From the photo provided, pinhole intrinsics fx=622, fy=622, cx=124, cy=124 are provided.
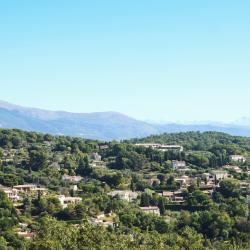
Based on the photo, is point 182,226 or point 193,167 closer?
point 182,226

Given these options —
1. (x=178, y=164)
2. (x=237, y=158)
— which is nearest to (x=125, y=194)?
(x=178, y=164)

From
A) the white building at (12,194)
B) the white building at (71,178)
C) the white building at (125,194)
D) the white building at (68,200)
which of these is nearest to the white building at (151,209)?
the white building at (125,194)

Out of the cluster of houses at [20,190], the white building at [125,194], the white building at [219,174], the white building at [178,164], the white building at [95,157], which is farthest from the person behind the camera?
the white building at [95,157]

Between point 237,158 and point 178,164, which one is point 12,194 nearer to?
point 178,164

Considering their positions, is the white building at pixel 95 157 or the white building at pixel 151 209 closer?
the white building at pixel 151 209

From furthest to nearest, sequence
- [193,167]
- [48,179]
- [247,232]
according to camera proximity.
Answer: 1. [193,167]
2. [48,179]
3. [247,232]

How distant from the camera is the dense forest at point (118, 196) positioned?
38688 millimetres

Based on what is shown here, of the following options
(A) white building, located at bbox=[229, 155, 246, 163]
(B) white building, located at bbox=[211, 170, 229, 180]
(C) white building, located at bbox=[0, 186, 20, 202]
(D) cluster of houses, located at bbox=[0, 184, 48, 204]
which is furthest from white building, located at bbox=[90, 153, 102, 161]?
(C) white building, located at bbox=[0, 186, 20, 202]

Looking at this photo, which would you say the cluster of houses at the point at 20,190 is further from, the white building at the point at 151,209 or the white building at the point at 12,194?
the white building at the point at 151,209

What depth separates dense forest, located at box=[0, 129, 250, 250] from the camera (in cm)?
3869

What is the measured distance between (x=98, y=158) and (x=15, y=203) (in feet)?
110

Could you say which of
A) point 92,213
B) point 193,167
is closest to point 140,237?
point 92,213

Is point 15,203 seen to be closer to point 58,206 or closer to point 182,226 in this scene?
point 58,206

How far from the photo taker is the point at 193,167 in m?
87.8
